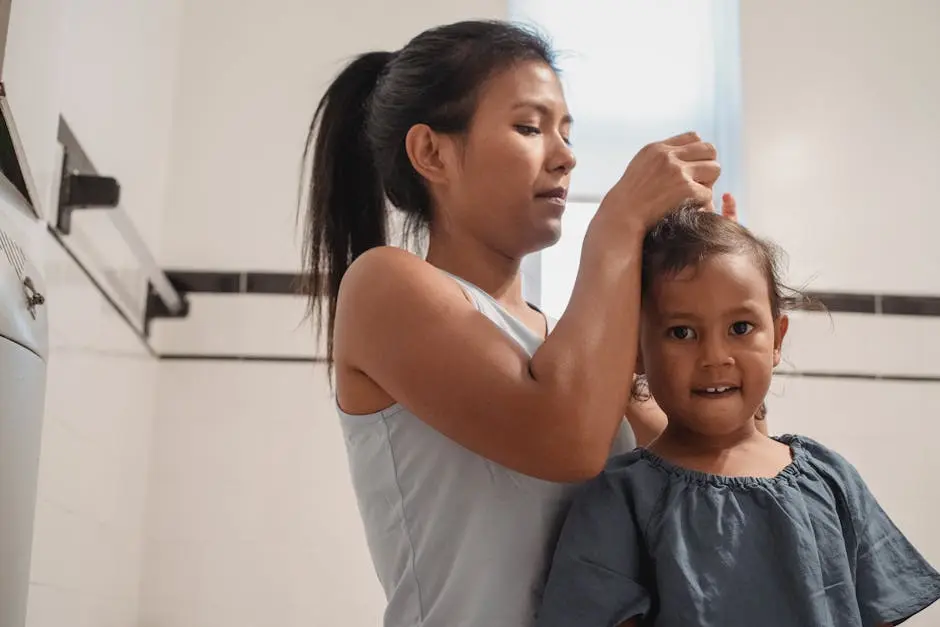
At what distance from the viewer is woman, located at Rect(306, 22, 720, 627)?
0.91 metres

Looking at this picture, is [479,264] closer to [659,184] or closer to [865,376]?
[659,184]

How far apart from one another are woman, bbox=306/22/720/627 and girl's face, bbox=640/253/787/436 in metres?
0.06

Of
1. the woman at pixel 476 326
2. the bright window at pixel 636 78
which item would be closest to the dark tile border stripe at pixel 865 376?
the bright window at pixel 636 78

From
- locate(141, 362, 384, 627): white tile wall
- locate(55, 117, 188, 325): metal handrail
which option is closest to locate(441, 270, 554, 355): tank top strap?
locate(55, 117, 188, 325): metal handrail

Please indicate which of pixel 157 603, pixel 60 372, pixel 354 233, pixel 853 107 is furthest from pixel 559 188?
pixel 853 107

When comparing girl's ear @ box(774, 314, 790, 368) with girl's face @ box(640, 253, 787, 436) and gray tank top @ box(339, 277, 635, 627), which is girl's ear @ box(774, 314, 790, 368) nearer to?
girl's face @ box(640, 253, 787, 436)

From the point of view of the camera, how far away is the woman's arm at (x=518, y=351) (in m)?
0.89

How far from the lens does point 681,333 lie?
99 cm

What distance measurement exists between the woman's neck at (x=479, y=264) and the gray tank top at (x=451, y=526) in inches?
8.6

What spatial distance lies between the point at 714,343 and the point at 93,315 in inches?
41.7

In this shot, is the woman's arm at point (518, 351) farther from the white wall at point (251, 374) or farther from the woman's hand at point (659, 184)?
the white wall at point (251, 374)

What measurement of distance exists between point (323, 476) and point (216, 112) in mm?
836

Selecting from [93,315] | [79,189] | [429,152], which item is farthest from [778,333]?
[93,315]

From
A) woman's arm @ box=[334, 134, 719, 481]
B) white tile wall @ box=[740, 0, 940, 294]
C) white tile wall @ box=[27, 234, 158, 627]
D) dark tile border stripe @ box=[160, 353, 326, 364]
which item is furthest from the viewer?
white tile wall @ box=[740, 0, 940, 294]
